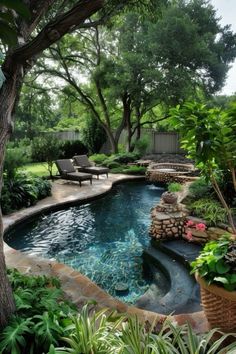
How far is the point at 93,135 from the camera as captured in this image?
65.6 ft

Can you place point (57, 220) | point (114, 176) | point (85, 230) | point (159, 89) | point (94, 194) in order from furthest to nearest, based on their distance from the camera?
point (159, 89), point (114, 176), point (94, 194), point (57, 220), point (85, 230)

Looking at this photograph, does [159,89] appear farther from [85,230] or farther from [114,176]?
[85,230]

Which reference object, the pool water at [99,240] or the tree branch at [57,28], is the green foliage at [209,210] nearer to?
the pool water at [99,240]

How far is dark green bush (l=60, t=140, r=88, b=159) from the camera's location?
1964 cm

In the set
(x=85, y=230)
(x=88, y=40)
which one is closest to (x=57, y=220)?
A: (x=85, y=230)

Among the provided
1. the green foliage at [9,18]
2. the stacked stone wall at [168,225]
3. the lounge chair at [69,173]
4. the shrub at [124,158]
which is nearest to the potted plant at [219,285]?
the green foliage at [9,18]

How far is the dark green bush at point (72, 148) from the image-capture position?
19636 millimetres

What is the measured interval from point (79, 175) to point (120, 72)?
723 centimetres

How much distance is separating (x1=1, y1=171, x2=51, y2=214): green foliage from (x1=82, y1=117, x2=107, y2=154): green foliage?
10.9 meters

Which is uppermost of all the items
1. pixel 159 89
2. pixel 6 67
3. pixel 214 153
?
pixel 159 89

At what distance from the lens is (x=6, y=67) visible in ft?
6.59

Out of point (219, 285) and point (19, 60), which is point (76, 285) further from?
point (19, 60)

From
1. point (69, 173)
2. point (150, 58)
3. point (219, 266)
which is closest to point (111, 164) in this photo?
point (69, 173)

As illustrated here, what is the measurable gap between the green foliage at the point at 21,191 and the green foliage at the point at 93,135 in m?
10.9
